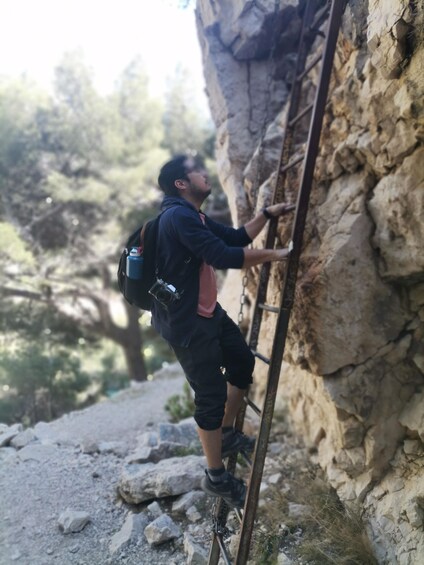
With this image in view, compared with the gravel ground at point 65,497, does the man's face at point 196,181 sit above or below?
above

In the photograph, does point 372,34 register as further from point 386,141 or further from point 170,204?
point 170,204

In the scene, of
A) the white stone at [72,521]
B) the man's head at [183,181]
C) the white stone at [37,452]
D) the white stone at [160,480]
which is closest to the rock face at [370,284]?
the man's head at [183,181]

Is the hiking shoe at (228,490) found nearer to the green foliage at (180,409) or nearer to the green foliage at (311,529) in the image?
the green foliage at (311,529)

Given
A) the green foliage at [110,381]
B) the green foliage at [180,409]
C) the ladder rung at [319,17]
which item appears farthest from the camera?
the green foliage at [110,381]

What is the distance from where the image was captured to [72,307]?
12.9m

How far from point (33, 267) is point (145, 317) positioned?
3.93 meters

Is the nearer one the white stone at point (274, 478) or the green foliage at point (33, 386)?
the white stone at point (274, 478)

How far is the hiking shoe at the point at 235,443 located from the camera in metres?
3.40

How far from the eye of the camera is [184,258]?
10.0 ft

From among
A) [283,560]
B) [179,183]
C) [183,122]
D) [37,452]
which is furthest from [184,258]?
[183,122]

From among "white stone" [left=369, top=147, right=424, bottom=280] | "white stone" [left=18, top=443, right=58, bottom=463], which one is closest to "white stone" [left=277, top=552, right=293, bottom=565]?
"white stone" [left=369, top=147, right=424, bottom=280]

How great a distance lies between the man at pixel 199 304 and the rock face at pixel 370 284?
2.49ft

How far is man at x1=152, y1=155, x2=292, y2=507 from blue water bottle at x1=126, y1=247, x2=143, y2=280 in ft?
0.48

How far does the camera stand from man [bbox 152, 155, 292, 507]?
2955 millimetres
